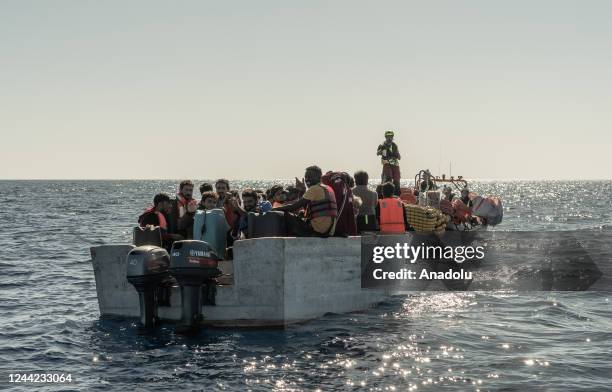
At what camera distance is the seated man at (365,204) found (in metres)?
15.3

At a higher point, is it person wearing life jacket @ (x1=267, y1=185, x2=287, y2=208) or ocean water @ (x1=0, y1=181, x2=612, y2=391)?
person wearing life jacket @ (x1=267, y1=185, x2=287, y2=208)

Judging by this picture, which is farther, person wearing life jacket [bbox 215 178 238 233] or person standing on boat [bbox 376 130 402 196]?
person standing on boat [bbox 376 130 402 196]

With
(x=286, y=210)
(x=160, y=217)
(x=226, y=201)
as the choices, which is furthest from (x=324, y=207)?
(x=160, y=217)

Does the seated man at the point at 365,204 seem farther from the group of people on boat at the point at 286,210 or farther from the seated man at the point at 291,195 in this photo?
the seated man at the point at 291,195

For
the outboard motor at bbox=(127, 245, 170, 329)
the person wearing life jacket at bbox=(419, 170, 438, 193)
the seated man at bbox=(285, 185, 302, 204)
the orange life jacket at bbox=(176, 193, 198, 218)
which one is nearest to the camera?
the outboard motor at bbox=(127, 245, 170, 329)

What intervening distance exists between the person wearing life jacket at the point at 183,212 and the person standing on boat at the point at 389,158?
8593mm

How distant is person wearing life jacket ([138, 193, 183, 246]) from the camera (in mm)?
12586

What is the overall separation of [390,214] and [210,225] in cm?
463

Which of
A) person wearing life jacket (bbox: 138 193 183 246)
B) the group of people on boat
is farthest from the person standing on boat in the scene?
person wearing life jacket (bbox: 138 193 183 246)

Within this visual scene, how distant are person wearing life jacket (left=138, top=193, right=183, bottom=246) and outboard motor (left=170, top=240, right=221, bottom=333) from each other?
1.58 m

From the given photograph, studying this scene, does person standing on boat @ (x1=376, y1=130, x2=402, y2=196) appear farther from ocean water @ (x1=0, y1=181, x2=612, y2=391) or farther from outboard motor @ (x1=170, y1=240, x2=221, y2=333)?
outboard motor @ (x1=170, y1=240, x2=221, y2=333)

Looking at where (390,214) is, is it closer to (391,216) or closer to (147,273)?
(391,216)

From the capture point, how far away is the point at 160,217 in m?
12.7

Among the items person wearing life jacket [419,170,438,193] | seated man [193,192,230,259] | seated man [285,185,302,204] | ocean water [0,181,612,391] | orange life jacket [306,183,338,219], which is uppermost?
person wearing life jacket [419,170,438,193]
